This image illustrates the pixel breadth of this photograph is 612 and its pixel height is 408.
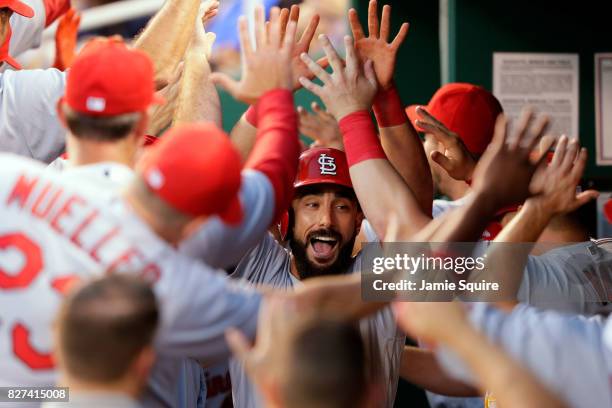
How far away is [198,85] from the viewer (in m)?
3.51

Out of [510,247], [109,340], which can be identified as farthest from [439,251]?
[109,340]

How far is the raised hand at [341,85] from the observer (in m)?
2.90

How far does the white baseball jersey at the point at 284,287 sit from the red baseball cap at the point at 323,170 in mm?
304

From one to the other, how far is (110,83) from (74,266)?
0.48 meters

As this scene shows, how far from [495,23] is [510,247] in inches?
113

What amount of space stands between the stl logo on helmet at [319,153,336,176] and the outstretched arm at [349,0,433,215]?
560 millimetres

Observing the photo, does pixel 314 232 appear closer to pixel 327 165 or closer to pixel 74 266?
pixel 327 165

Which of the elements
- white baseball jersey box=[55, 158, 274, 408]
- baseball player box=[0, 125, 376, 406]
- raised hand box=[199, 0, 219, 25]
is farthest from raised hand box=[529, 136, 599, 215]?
raised hand box=[199, 0, 219, 25]

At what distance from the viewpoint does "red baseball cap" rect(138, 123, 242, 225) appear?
198cm

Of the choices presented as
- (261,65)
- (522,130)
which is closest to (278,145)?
(261,65)

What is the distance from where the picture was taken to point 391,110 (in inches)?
124

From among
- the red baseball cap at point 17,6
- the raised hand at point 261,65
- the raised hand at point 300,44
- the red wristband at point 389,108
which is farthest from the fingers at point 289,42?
the red baseball cap at point 17,6

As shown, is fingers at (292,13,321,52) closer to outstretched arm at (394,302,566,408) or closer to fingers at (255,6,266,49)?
fingers at (255,6,266,49)

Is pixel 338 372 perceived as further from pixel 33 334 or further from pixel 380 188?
pixel 380 188
